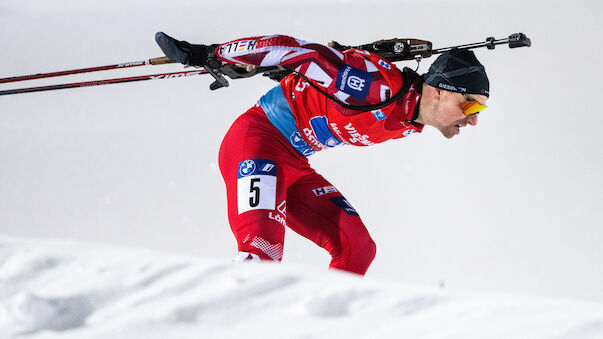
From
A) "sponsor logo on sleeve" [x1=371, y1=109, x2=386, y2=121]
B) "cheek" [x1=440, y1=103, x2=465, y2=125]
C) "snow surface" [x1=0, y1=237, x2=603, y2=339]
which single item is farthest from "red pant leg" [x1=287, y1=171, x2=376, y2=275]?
A: "snow surface" [x1=0, y1=237, x2=603, y2=339]

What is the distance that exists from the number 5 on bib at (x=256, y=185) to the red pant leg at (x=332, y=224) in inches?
8.8

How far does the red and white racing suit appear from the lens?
2.29 metres

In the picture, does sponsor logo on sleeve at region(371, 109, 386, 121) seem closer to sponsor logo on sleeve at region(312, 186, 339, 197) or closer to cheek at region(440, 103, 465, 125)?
cheek at region(440, 103, 465, 125)

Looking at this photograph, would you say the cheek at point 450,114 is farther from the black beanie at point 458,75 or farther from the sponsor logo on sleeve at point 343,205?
the sponsor logo on sleeve at point 343,205

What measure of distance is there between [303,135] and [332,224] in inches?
13.8

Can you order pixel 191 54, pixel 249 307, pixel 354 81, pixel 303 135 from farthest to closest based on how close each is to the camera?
pixel 303 135
pixel 191 54
pixel 354 81
pixel 249 307

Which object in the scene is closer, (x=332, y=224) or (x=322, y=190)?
(x=332, y=224)

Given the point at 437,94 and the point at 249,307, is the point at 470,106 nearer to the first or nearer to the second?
the point at 437,94

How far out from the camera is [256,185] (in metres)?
2.33

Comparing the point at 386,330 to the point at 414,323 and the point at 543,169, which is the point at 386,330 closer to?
the point at 414,323

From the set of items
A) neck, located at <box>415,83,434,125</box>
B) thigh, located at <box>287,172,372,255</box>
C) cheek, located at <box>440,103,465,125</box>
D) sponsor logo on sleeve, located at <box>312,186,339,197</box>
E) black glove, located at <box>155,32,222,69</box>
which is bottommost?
thigh, located at <box>287,172,372,255</box>

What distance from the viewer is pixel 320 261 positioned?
434 cm

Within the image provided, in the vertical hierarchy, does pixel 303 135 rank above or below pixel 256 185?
above

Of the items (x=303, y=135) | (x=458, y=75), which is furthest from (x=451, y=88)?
(x=303, y=135)
